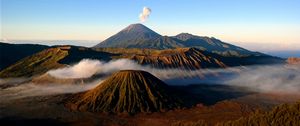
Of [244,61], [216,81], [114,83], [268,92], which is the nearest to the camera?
[114,83]

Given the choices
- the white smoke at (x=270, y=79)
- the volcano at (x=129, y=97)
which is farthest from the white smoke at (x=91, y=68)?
the white smoke at (x=270, y=79)

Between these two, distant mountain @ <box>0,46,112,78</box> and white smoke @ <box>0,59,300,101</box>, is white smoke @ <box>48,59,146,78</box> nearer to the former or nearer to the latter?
white smoke @ <box>0,59,300,101</box>

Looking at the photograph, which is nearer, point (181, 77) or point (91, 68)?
point (181, 77)

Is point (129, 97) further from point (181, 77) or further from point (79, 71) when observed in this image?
point (181, 77)

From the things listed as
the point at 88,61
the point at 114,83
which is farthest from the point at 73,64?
the point at 114,83

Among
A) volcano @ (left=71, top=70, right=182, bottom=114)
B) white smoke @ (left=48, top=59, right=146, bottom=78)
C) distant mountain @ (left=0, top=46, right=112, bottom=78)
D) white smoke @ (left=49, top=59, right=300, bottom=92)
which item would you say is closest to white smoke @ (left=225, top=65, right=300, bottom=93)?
white smoke @ (left=49, top=59, right=300, bottom=92)

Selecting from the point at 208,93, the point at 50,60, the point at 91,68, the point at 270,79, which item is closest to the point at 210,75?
the point at 270,79

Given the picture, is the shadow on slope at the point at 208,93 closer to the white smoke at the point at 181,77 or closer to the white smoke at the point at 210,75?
the white smoke at the point at 181,77

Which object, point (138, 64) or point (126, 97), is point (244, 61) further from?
point (126, 97)

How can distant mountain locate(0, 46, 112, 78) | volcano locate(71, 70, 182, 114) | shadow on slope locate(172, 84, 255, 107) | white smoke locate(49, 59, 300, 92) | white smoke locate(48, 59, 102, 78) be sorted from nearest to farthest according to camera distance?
volcano locate(71, 70, 182, 114) < shadow on slope locate(172, 84, 255, 107) < white smoke locate(48, 59, 102, 78) < white smoke locate(49, 59, 300, 92) < distant mountain locate(0, 46, 112, 78)
